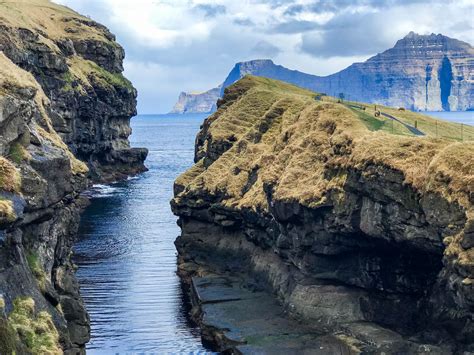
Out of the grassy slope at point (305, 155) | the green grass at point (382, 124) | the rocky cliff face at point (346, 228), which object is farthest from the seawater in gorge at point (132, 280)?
the green grass at point (382, 124)

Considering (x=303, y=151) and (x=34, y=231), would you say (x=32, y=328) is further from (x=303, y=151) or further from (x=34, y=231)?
(x=303, y=151)

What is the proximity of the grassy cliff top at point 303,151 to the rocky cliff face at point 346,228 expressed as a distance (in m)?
0.16

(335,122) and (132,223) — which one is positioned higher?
(335,122)

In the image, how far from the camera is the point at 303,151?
283 ft

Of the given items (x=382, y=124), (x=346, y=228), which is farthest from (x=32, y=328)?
(x=382, y=124)

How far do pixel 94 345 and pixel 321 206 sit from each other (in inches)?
913

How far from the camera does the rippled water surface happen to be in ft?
244

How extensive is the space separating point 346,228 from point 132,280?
3385 centimetres

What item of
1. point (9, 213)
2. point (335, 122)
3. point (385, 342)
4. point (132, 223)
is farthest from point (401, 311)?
point (132, 223)

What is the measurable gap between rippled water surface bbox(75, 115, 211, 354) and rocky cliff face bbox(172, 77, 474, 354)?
466cm

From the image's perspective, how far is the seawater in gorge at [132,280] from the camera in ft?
244

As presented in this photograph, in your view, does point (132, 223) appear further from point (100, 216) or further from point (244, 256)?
point (244, 256)

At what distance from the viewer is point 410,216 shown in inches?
2534

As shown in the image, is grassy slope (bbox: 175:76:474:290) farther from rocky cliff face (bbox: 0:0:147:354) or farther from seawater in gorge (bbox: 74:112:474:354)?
rocky cliff face (bbox: 0:0:147:354)
